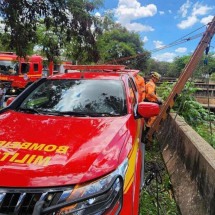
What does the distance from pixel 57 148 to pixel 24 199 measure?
0.60 meters

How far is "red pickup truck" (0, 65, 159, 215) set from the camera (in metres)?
2.28

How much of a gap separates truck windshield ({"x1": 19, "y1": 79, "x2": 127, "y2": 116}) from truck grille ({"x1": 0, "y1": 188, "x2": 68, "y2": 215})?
1.64 metres

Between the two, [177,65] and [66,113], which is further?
[177,65]

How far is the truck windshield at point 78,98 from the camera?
13.0 ft

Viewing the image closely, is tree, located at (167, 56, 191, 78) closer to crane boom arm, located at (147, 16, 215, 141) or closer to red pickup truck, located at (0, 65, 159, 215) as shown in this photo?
crane boom arm, located at (147, 16, 215, 141)

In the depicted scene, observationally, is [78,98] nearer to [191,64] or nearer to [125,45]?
[191,64]

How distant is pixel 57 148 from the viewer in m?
2.77

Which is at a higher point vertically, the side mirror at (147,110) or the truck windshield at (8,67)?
the side mirror at (147,110)

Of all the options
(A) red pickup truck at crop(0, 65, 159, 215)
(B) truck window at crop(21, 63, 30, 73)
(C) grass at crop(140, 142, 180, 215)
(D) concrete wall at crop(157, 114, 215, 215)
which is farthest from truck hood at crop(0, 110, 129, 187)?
(B) truck window at crop(21, 63, 30, 73)

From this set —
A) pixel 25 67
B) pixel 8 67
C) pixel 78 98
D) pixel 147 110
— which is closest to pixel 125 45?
pixel 25 67

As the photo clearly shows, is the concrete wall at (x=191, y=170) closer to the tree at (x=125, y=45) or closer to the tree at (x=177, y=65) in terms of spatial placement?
the tree at (x=125, y=45)

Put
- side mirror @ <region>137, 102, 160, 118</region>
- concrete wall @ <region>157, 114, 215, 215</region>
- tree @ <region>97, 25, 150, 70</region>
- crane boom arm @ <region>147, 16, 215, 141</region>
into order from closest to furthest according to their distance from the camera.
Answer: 1. concrete wall @ <region>157, 114, 215, 215</region>
2. side mirror @ <region>137, 102, 160, 118</region>
3. crane boom arm @ <region>147, 16, 215, 141</region>
4. tree @ <region>97, 25, 150, 70</region>

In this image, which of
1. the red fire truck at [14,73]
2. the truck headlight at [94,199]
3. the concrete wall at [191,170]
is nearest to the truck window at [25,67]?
the red fire truck at [14,73]

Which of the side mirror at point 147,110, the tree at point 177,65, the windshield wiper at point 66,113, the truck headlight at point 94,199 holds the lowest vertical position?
the tree at point 177,65
